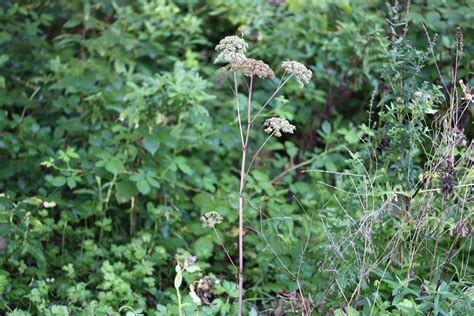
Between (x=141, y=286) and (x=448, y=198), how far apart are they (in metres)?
1.53

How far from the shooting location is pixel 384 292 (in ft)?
9.95

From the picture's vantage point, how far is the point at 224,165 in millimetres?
4488

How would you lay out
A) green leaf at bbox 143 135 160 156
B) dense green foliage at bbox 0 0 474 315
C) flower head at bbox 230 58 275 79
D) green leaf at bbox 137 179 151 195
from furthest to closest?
green leaf at bbox 143 135 160 156 < green leaf at bbox 137 179 151 195 < dense green foliage at bbox 0 0 474 315 < flower head at bbox 230 58 275 79

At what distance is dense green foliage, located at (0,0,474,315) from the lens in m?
2.96

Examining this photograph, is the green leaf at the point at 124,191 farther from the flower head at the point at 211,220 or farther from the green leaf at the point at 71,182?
the flower head at the point at 211,220

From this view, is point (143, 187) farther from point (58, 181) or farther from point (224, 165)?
point (224, 165)

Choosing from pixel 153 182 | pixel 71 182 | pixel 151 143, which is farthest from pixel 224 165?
pixel 71 182

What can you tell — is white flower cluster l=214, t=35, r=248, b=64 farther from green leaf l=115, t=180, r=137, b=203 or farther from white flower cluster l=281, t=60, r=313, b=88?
green leaf l=115, t=180, r=137, b=203

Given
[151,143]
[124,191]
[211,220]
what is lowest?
[124,191]

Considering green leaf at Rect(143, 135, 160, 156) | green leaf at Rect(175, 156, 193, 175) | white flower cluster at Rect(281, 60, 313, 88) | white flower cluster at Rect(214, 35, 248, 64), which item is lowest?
green leaf at Rect(175, 156, 193, 175)

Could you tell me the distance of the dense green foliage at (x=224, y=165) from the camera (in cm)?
296

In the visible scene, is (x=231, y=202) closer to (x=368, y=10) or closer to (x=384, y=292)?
(x=384, y=292)

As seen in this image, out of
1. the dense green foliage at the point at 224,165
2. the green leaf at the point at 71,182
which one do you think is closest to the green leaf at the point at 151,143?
the dense green foliage at the point at 224,165

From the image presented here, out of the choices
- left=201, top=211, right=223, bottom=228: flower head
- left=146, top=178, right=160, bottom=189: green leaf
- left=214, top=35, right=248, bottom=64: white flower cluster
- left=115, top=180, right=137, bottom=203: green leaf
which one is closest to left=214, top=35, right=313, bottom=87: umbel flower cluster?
left=214, top=35, right=248, bottom=64: white flower cluster
